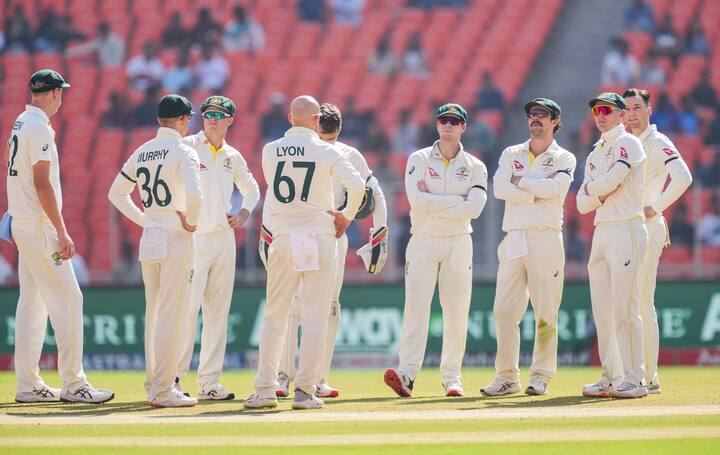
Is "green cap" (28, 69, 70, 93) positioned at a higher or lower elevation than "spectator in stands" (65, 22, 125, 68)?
lower

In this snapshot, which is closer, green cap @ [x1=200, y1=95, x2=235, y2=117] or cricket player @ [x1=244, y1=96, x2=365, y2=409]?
cricket player @ [x1=244, y1=96, x2=365, y2=409]

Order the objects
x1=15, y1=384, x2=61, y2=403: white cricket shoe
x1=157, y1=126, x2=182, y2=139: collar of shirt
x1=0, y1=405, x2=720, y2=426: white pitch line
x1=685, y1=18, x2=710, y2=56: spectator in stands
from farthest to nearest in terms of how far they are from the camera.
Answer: x1=685, y1=18, x2=710, y2=56: spectator in stands → x1=15, y1=384, x2=61, y2=403: white cricket shoe → x1=157, y1=126, x2=182, y2=139: collar of shirt → x1=0, y1=405, x2=720, y2=426: white pitch line

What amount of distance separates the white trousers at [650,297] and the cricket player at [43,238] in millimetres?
4732

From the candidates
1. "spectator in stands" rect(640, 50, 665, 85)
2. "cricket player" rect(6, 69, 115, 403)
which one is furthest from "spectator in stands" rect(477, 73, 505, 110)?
"cricket player" rect(6, 69, 115, 403)

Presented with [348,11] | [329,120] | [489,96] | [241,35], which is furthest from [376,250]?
[348,11]

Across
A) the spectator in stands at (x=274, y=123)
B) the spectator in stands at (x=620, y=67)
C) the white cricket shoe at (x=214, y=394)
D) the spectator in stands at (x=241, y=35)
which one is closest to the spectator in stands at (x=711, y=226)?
the spectator in stands at (x=620, y=67)

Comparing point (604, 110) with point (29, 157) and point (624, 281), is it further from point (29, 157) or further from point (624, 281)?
point (29, 157)

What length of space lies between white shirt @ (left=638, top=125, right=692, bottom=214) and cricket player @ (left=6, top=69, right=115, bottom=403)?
16.9 feet

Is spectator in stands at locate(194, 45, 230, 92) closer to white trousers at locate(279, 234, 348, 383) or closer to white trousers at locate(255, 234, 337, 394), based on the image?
white trousers at locate(279, 234, 348, 383)

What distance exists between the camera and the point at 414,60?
2423 centimetres

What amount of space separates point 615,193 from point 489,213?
7133mm

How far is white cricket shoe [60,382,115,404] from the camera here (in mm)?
10250

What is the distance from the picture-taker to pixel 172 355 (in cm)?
968

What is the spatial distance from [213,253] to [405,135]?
12292 millimetres
